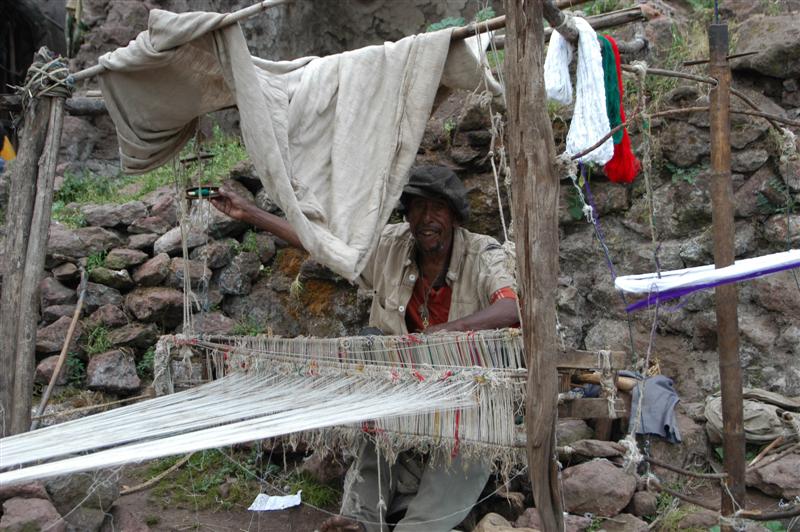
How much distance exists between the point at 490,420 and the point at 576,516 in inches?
44.4

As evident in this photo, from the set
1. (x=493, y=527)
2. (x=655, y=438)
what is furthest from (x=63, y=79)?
(x=655, y=438)

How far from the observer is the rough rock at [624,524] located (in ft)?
11.3

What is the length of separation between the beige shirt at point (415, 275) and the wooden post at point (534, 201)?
1.03 metres

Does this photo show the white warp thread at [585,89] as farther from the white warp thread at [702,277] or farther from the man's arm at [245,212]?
the man's arm at [245,212]

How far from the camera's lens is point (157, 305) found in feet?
16.3

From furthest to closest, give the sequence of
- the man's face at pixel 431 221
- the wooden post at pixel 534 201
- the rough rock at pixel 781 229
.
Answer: the rough rock at pixel 781 229, the man's face at pixel 431 221, the wooden post at pixel 534 201

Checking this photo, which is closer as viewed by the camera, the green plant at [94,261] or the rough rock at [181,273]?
the rough rock at [181,273]

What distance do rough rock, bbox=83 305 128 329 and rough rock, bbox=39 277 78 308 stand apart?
200 millimetres

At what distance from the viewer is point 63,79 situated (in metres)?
3.33

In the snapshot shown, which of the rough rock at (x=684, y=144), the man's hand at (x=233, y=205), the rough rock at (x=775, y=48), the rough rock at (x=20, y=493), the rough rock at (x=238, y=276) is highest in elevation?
the rough rock at (x=775, y=48)

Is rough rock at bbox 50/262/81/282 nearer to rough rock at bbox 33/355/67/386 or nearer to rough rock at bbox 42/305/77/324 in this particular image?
rough rock at bbox 42/305/77/324

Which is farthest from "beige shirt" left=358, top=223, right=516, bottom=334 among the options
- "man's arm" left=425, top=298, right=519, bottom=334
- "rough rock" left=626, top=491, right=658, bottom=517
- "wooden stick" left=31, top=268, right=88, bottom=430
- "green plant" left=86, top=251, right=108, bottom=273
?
"green plant" left=86, top=251, right=108, bottom=273

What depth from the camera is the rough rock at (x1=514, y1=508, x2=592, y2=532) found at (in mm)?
3400

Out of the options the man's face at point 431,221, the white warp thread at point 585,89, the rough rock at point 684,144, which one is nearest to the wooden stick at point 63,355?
the man's face at point 431,221
